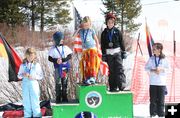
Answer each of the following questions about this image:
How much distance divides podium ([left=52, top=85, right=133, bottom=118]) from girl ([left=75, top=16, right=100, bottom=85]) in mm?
203

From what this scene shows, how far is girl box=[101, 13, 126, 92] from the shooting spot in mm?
6820

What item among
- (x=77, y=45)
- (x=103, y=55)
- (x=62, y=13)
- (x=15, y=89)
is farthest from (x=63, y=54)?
(x=62, y=13)

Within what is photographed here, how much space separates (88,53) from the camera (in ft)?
21.5

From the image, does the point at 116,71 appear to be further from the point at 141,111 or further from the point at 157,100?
the point at 141,111

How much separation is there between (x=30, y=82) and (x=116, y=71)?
1478 mm

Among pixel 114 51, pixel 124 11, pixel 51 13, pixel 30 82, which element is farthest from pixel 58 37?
pixel 124 11

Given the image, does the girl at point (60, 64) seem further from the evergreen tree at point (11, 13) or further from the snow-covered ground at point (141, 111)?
the evergreen tree at point (11, 13)

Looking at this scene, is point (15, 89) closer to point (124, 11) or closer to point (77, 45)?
point (77, 45)

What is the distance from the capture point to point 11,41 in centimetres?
2759

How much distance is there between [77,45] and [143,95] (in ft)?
12.7

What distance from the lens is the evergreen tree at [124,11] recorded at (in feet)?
113

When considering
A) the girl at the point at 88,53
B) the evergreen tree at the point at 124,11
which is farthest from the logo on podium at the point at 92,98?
the evergreen tree at the point at 124,11

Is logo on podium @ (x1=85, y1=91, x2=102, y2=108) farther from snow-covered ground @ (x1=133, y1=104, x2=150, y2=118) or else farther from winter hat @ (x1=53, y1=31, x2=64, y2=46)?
snow-covered ground @ (x1=133, y1=104, x2=150, y2=118)

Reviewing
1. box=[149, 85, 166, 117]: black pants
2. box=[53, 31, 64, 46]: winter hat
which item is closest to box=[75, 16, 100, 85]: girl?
box=[53, 31, 64, 46]: winter hat
